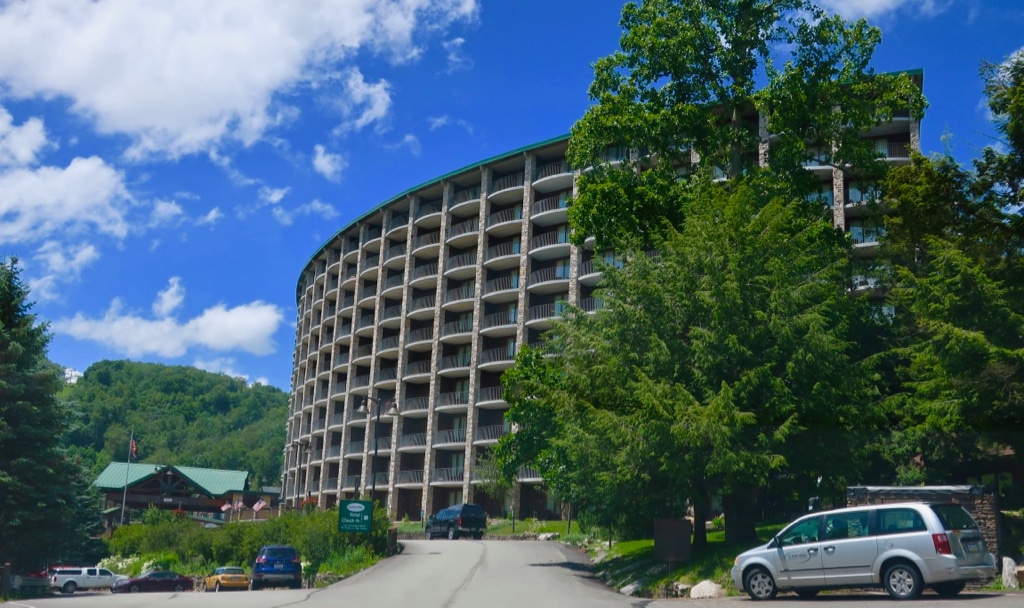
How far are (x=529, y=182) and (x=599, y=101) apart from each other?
30332 mm

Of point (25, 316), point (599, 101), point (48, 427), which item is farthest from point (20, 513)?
point (599, 101)

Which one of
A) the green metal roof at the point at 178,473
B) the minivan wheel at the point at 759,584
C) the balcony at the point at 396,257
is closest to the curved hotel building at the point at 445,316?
the balcony at the point at 396,257

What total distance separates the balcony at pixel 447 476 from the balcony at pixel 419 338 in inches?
385

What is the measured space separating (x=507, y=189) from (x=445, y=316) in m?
10.7

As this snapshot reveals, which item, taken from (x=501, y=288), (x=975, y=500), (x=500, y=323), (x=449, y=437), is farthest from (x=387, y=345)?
(x=975, y=500)

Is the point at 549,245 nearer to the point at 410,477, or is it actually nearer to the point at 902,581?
the point at 410,477

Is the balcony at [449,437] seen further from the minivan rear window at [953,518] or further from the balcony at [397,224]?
the minivan rear window at [953,518]

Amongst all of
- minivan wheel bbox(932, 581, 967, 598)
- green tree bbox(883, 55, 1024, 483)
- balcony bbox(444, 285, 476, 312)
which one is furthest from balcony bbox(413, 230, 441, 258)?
minivan wheel bbox(932, 581, 967, 598)

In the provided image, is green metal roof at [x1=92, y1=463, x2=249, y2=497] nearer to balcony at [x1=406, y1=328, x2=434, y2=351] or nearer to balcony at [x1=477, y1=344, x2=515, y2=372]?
balcony at [x1=406, y1=328, x2=434, y2=351]

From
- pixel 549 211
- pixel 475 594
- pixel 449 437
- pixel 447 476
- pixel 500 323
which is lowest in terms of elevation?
pixel 475 594

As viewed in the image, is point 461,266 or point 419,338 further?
point 419,338

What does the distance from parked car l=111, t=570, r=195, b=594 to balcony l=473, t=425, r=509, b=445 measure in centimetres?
2262

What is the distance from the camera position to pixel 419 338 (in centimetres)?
6925

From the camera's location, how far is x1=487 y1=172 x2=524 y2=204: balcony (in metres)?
64.4
